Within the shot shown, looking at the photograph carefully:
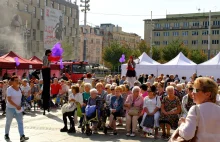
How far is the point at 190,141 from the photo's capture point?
3.54 meters

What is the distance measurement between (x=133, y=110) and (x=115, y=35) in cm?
11384

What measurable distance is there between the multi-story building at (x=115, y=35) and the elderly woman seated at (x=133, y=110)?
4201 inches

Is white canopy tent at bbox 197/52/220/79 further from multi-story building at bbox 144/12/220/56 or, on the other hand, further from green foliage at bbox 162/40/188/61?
multi-story building at bbox 144/12/220/56

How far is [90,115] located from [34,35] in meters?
63.6

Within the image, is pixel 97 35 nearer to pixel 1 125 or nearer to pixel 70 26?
pixel 70 26

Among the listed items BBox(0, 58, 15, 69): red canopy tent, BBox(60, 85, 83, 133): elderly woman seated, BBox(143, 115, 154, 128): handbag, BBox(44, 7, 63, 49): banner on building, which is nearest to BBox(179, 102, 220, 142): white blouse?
BBox(143, 115, 154, 128): handbag

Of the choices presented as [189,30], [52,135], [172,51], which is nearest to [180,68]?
[52,135]

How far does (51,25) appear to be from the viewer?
52656 mm

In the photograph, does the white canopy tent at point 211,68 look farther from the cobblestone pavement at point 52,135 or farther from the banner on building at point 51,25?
the banner on building at point 51,25

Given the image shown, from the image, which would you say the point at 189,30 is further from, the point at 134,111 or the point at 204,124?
the point at 204,124

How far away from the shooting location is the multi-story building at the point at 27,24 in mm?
58125

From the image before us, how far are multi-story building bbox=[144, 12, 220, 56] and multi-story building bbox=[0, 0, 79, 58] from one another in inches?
1014

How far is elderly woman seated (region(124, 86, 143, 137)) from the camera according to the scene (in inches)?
393

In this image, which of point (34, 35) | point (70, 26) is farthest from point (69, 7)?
point (34, 35)
